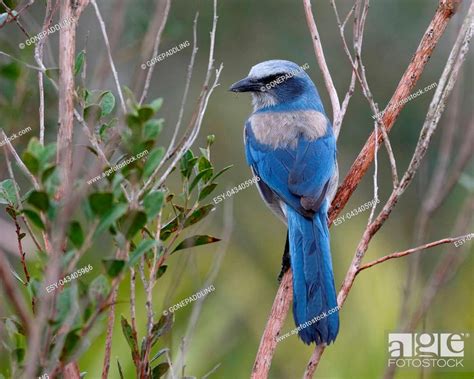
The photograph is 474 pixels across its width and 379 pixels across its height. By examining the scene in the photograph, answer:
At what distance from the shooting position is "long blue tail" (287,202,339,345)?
2.97 metres

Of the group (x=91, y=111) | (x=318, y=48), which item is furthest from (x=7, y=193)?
(x=318, y=48)

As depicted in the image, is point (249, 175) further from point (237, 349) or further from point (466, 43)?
point (466, 43)

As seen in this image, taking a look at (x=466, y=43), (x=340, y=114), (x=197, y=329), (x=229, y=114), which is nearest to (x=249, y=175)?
(x=229, y=114)

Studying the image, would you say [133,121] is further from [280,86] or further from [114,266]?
[280,86]

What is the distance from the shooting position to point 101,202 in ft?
5.73

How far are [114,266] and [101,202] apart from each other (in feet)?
0.52

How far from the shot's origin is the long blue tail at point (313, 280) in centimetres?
297

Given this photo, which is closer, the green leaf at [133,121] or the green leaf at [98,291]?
the green leaf at [98,291]

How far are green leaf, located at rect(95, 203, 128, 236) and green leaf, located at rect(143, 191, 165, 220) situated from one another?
16 cm

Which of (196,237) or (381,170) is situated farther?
(381,170)

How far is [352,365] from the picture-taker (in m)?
4.31

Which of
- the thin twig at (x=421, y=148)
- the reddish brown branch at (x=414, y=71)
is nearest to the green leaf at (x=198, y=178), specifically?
the thin twig at (x=421, y=148)

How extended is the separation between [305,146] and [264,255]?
1.84m

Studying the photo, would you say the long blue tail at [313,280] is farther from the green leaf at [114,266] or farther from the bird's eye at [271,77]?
the green leaf at [114,266]
